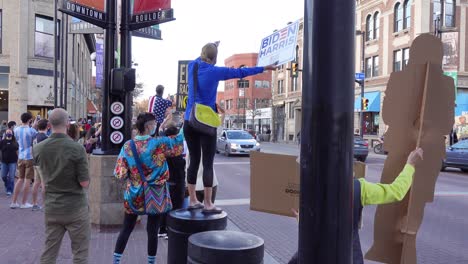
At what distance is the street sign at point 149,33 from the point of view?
9.13 meters

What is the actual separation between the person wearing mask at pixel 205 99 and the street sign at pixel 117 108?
13.3 ft

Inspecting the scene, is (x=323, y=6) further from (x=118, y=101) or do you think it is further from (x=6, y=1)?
(x=6, y=1)

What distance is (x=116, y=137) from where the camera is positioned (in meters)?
8.27

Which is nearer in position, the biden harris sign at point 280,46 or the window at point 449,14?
the biden harris sign at point 280,46

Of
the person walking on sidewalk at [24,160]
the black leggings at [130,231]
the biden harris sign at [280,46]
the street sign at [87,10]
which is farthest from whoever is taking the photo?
the person walking on sidewalk at [24,160]

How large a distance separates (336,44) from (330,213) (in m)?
0.73

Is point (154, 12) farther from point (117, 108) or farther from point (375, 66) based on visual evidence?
point (375, 66)

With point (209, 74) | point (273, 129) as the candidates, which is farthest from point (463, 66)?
point (209, 74)

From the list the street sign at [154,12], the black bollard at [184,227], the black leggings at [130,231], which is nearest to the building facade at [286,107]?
the street sign at [154,12]

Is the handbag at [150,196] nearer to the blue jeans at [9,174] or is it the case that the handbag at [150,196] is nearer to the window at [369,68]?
the blue jeans at [9,174]

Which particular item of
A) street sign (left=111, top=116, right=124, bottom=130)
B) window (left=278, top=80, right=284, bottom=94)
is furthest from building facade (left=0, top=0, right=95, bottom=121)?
window (left=278, top=80, right=284, bottom=94)

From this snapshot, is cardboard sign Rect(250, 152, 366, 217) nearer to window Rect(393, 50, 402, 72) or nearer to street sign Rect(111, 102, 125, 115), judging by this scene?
street sign Rect(111, 102, 125, 115)

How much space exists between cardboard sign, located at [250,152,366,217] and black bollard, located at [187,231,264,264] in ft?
1.26

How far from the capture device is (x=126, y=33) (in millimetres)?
8523
